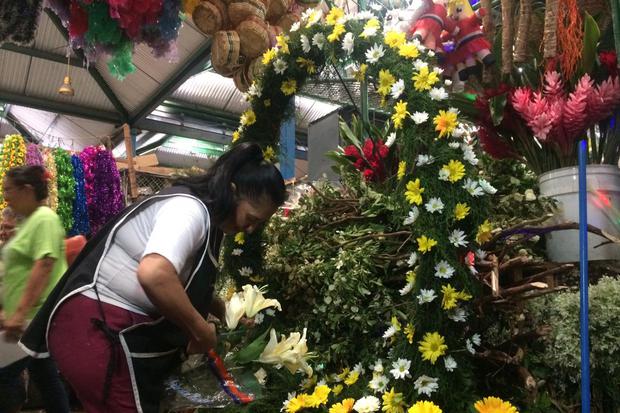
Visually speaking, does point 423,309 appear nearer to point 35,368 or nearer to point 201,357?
point 201,357

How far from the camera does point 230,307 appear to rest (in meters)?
1.74

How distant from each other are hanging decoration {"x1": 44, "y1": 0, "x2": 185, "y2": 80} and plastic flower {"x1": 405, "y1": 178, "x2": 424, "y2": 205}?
1.96m

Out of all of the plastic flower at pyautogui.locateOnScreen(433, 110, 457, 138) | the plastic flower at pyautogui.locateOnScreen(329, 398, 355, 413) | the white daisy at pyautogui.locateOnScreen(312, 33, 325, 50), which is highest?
the white daisy at pyautogui.locateOnScreen(312, 33, 325, 50)

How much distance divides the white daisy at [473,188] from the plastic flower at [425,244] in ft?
0.69

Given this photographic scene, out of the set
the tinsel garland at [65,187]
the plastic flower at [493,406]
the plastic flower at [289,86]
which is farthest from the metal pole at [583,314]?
the tinsel garland at [65,187]

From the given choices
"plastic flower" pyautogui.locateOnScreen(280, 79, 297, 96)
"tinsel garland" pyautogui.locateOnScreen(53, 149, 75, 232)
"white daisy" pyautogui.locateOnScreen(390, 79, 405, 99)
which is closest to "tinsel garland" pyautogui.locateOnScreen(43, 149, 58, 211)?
"tinsel garland" pyautogui.locateOnScreen(53, 149, 75, 232)

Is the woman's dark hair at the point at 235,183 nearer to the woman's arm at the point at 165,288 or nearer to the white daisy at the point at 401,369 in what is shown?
the woman's arm at the point at 165,288

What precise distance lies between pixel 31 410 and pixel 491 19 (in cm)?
372

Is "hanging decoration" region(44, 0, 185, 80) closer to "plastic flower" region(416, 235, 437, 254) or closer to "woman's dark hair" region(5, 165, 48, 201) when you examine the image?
"woman's dark hair" region(5, 165, 48, 201)

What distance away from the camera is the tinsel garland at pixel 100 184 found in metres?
5.35

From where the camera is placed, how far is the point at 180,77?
26.0 ft

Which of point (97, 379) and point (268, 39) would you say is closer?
point (97, 379)

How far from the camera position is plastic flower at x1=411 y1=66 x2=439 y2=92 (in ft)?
6.14

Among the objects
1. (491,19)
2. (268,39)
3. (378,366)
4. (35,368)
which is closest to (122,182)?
(268,39)
